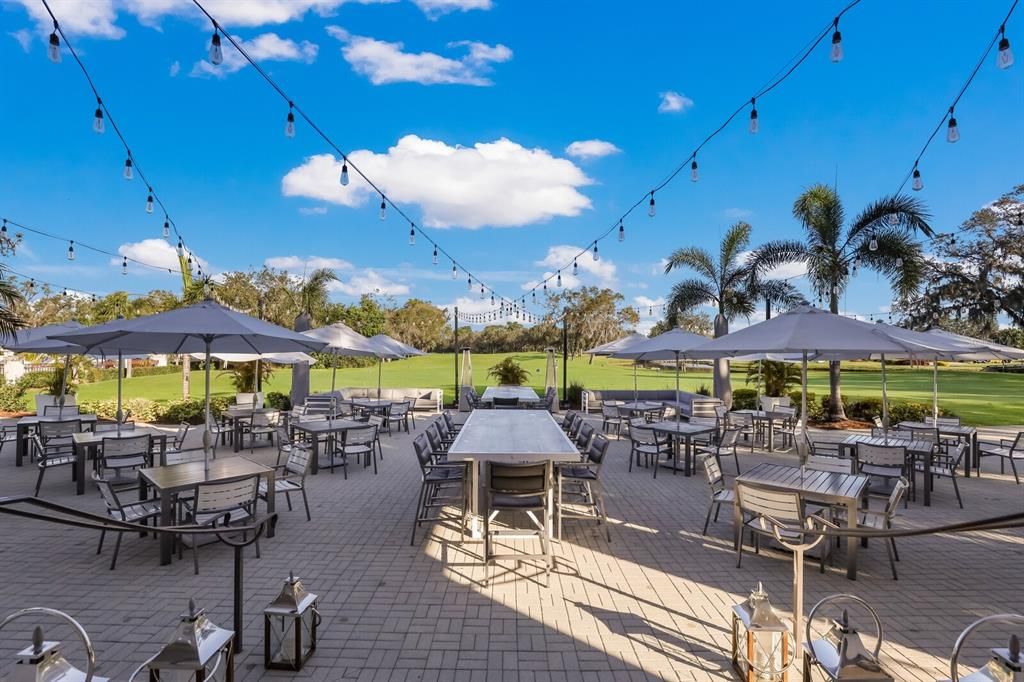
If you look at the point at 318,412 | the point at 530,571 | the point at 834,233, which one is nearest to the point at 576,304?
the point at 834,233

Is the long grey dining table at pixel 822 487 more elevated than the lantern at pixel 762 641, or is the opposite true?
the long grey dining table at pixel 822 487

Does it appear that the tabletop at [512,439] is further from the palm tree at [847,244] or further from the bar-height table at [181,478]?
the palm tree at [847,244]

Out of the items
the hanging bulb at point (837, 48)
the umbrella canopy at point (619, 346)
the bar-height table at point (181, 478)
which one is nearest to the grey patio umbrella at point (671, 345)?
the umbrella canopy at point (619, 346)

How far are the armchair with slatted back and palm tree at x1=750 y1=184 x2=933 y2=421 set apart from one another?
14540 mm

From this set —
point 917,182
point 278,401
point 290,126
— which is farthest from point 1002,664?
point 278,401

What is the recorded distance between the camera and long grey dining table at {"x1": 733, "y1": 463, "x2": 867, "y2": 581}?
4.57 m

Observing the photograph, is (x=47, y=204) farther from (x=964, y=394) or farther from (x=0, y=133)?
(x=964, y=394)

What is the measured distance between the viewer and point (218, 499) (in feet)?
15.7

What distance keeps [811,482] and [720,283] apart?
1340 centimetres

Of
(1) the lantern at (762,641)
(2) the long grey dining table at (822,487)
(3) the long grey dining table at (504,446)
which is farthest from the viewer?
(3) the long grey dining table at (504,446)

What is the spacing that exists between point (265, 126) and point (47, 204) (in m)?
12.7

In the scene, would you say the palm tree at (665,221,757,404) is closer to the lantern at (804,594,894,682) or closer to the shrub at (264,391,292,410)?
the shrub at (264,391,292,410)

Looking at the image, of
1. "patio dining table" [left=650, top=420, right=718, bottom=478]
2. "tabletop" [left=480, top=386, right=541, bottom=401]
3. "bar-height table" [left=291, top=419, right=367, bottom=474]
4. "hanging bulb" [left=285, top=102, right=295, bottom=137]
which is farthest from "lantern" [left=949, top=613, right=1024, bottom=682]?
"tabletop" [left=480, top=386, right=541, bottom=401]

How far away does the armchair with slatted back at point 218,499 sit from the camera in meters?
4.68
